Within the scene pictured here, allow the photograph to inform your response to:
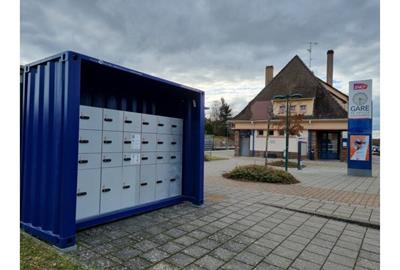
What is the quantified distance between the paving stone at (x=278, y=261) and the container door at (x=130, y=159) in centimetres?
301

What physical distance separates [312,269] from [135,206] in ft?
10.8

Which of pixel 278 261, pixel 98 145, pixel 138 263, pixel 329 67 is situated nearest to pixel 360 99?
pixel 278 261

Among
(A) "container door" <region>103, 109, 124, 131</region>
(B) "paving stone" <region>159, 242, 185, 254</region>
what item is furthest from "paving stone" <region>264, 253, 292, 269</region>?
(A) "container door" <region>103, 109, 124, 131</region>

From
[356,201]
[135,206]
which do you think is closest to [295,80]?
[356,201]

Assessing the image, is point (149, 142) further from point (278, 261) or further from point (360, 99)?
point (360, 99)

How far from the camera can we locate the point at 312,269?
346cm

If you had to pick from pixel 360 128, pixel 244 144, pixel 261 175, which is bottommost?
pixel 261 175

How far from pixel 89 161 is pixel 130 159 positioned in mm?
933

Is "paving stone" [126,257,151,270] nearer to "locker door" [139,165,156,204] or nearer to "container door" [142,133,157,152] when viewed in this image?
"locker door" [139,165,156,204]

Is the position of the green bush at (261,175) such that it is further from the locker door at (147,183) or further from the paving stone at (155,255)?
the paving stone at (155,255)

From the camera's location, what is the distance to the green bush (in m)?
10.5

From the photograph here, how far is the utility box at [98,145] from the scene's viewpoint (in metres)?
3.74

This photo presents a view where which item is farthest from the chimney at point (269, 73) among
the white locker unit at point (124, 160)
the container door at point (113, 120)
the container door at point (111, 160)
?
the container door at point (111, 160)

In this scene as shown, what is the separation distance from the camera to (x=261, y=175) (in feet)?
35.1
